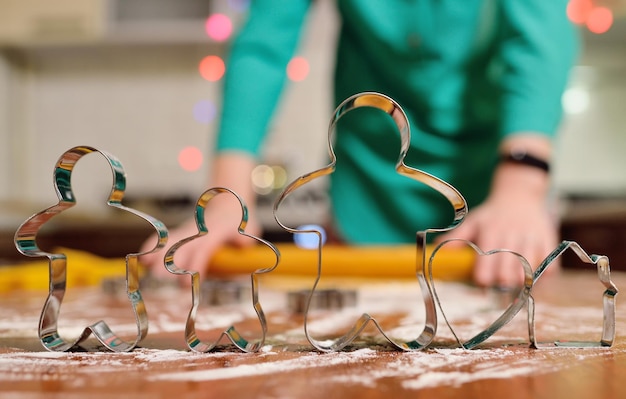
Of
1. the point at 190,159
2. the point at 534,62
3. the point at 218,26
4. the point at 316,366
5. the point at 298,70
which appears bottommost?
the point at 316,366

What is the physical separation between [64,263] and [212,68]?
2815mm

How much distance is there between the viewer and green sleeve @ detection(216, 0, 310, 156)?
3.46 ft

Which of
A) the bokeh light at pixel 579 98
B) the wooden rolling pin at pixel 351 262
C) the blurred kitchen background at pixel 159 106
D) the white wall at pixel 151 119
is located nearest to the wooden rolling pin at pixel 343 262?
the wooden rolling pin at pixel 351 262

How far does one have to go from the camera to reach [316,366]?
330 mm

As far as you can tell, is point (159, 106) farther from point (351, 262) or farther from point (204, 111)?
point (351, 262)

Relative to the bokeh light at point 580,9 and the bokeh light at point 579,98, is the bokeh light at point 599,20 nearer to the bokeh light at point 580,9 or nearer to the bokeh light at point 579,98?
the bokeh light at point 580,9

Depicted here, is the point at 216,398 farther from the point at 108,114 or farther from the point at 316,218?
the point at 108,114

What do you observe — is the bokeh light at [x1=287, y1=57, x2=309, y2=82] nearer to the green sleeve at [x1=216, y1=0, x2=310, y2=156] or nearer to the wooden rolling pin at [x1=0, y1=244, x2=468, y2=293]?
the green sleeve at [x1=216, y1=0, x2=310, y2=156]

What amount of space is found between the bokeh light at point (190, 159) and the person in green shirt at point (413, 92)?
6.29ft

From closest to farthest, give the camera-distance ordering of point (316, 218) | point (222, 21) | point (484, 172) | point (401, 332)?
point (401, 332) < point (484, 172) < point (316, 218) < point (222, 21)

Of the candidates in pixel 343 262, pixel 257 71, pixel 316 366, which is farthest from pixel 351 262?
pixel 257 71

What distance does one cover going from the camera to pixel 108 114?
3232 mm

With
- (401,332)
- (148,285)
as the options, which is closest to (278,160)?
(148,285)

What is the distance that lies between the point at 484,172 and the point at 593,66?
2.26 metres
